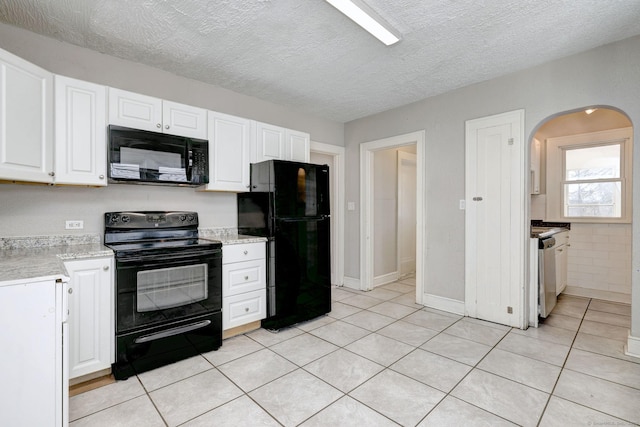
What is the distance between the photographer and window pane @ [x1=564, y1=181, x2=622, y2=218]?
13.5ft

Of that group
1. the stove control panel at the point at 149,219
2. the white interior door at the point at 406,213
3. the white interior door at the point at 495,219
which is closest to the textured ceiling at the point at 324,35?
the white interior door at the point at 495,219

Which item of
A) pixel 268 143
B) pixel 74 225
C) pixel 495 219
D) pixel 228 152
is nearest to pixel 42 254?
pixel 74 225

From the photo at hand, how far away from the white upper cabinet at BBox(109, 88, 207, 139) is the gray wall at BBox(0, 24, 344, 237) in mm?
356

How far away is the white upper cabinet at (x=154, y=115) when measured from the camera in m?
2.43

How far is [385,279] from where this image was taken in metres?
4.86

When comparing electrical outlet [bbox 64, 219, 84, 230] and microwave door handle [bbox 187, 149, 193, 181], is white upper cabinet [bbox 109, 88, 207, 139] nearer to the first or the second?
microwave door handle [bbox 187, 149, 193, 181]

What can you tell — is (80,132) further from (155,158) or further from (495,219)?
(495,219)

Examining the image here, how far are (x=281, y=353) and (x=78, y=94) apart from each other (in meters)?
2.62

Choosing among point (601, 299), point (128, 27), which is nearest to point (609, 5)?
point (128, 27)

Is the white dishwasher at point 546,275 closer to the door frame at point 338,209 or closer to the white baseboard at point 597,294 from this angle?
the white baseboard at point 597,294

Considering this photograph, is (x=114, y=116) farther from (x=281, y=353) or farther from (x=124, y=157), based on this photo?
(x=281, y=353)

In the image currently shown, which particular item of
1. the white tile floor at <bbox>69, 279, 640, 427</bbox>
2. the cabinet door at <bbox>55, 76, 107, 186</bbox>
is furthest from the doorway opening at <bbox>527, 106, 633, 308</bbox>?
the cabinet door at <bbox>55, 76, 107, 186</bbox>

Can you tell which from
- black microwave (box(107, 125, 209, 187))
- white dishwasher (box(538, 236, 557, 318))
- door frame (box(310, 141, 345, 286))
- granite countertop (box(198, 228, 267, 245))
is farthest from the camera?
door frame (box(310, 141, 345, 286))

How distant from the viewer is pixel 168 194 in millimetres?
2957
